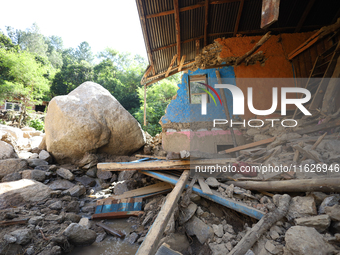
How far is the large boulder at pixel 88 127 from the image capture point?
222 inches

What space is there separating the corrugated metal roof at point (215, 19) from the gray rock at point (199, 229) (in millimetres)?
5064

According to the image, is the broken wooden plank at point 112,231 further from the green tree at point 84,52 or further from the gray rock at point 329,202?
the green tree at point 84,52

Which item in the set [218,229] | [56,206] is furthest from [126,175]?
[218,229]

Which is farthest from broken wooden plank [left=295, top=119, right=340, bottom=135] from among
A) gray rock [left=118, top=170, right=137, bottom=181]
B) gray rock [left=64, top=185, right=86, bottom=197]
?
gray rock [left=64, top=185, right=86, bottom=197]

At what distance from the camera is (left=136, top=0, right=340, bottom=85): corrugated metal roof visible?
503 centimetres

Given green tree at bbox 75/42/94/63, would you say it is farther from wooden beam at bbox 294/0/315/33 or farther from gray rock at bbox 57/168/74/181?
wooden beam at bbox 294/0/315/33

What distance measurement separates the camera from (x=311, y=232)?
1.79 meters

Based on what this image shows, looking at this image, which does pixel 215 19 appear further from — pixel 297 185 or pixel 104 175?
pixel 104 175

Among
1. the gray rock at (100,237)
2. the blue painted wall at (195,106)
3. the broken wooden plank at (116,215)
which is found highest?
the blue painted wall at (195,106)

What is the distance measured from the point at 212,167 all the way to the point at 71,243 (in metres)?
2.53

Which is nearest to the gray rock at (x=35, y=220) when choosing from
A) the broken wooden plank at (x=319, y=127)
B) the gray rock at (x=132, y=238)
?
the gray rock at (x=132, y=238)

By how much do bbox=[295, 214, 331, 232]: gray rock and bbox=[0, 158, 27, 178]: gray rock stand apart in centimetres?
610

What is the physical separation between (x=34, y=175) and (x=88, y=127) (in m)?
1.85

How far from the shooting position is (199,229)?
2508 mm
